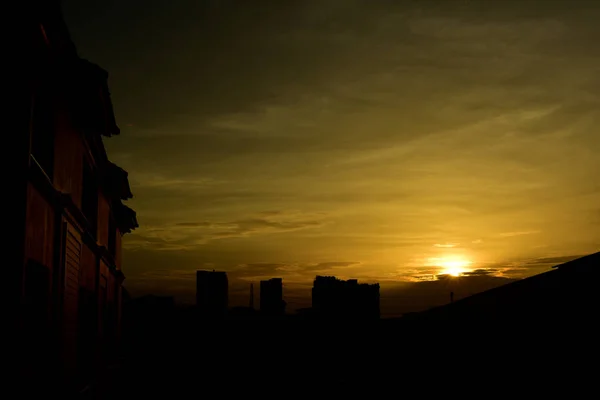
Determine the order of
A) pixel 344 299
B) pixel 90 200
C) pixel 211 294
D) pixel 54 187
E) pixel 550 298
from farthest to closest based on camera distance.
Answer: pixel 211 294 < pixel 344 299 < pixel 90 200 < pixel 54 187 < pixel 550 298

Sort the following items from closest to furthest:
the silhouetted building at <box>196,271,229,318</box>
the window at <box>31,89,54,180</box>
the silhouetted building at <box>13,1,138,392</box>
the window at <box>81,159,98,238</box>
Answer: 1. the silhouetted building at <box>13,1,138,392</box>
2. the window at <box>31,89,54,180</box>
3. the window at <box>81,159,98,238</box>
4. the silhouetted building at <box>196,271,229,318</box>

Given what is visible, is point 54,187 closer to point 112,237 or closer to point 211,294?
point 112,237

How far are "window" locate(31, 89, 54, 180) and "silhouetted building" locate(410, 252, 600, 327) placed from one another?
6.36 meters

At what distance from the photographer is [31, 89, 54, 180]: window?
9.66 metres

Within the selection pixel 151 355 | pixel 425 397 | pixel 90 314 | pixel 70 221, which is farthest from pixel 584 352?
pixel 151 355

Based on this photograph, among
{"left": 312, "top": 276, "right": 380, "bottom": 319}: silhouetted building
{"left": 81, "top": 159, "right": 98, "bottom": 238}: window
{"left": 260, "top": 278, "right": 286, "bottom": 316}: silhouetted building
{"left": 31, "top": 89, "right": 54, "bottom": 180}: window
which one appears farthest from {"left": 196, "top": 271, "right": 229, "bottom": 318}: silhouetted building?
{"left": 31, "top": 89, "right": 54, "bottom": 180}: window

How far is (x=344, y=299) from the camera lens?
20828 mm

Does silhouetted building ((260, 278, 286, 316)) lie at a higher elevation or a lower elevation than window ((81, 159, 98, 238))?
lower

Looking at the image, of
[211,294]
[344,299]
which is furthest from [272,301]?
[344,299]

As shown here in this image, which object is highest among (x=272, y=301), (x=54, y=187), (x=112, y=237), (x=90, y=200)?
(x=90, y=200)

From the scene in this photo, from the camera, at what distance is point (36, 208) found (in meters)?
8.46

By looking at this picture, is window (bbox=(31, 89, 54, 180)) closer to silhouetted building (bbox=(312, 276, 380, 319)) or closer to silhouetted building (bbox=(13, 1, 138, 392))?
silhouetted building (bbox=(13, 1, 138, 392))

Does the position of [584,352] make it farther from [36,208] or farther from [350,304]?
[350,304]

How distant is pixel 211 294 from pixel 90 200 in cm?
998
